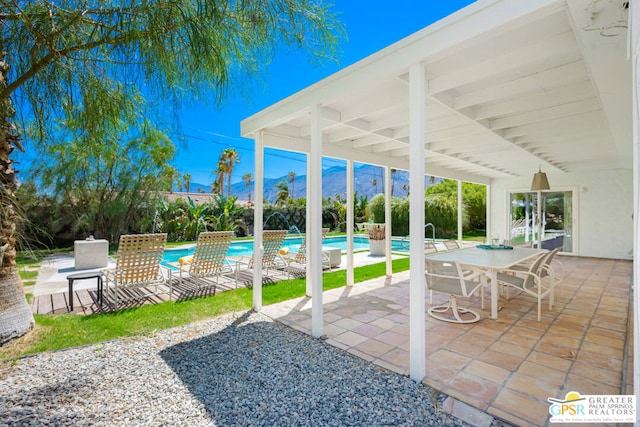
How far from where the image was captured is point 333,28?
3.27 metres

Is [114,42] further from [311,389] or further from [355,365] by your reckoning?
[355,365]

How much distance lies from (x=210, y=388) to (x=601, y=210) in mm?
12744

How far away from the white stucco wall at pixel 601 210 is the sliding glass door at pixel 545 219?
30 centimetres

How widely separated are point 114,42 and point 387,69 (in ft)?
7.82

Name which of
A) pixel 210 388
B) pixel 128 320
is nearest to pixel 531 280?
pixel 210 388

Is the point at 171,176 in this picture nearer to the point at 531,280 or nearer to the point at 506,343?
the point at 531,280

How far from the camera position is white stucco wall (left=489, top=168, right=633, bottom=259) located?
9750 mm

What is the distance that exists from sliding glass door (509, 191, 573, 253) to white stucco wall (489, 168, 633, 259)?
302mm

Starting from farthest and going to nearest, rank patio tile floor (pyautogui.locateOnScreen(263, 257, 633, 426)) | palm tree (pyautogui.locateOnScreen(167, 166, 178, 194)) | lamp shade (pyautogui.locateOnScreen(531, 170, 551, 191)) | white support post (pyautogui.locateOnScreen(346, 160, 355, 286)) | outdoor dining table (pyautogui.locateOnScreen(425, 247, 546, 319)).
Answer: palm tree (pyautogui.locateOnScreen(167, 166, 178, 194)) < lamp shade (pyautogui.locateOnScreen(531, 170, 551, 191)) < white support post (pyautogui.locateOnScreen(346, 160, 355, 286)) < outdoor dining table (pyautogui.locateOnScreen(425, 247, 546, 319)) < patio tile floor (pyautogui.locateOnScreen(263, 257, 633, 426))

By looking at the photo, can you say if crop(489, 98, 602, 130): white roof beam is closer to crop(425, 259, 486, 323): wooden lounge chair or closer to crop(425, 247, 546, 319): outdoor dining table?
crop(425, 247, 546, 319): outdoor dining table

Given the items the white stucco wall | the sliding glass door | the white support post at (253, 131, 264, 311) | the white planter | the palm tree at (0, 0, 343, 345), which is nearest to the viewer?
the palm tree at (0, 0, 343, 345)

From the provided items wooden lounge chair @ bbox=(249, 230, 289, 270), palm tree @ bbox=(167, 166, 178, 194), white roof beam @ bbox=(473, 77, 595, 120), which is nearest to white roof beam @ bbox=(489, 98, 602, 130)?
white roof beam @ bbox=(473, 77, 595, 120)

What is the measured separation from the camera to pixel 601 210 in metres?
10.2

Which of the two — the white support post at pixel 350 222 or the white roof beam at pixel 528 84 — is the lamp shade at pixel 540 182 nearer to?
the white roof beam at pixel 528 84
